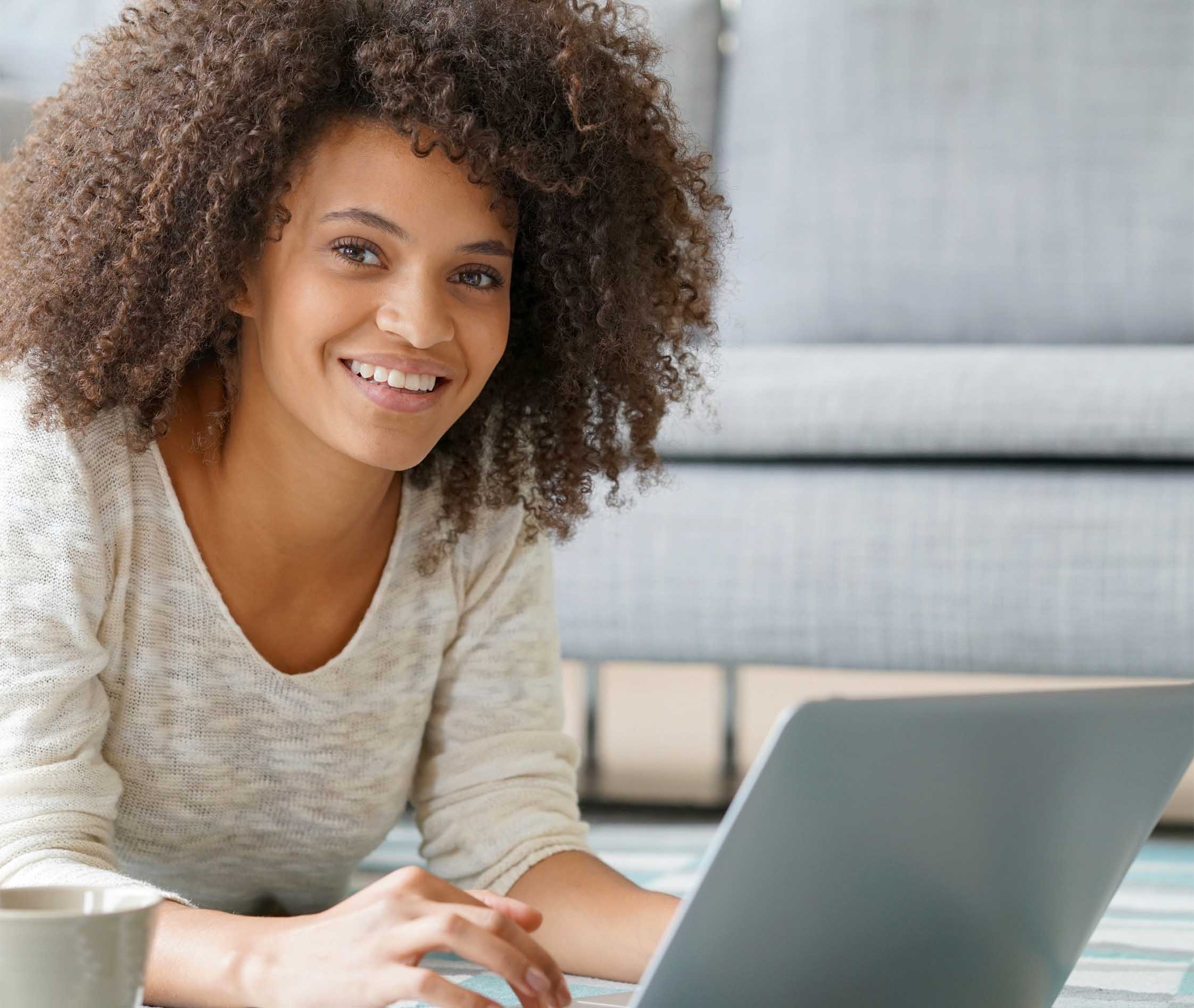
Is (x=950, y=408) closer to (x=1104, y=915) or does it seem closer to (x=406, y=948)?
(x=1104, y=915)

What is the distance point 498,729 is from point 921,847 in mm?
681

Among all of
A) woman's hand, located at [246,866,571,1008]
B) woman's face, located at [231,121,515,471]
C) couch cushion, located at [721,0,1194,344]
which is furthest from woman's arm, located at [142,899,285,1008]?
couch cushion, located at [721,0,1194,344]

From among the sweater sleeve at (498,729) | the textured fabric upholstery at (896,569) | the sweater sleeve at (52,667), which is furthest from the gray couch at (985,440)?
the sweater sleeve at (52,667)

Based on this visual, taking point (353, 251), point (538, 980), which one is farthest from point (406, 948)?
point (353, 251)

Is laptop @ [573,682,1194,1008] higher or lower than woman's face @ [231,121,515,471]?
lower

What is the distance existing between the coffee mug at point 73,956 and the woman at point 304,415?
15.4 inches

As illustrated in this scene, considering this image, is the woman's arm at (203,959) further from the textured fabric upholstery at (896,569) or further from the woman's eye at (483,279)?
the textured fabric upholstery at (896,569)

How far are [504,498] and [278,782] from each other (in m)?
0.30

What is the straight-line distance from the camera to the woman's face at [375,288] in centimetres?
114

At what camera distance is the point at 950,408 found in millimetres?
1788

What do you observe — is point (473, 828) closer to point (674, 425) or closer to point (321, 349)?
point (321, 349)

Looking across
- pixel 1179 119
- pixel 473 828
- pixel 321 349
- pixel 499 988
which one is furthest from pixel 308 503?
pixel 1179 119

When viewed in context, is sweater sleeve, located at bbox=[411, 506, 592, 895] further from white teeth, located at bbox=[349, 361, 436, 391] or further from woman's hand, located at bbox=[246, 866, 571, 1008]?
woman's hand, located at bbox=[246, 866, 571, 1008]

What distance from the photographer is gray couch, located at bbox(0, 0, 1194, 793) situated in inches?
69.5
